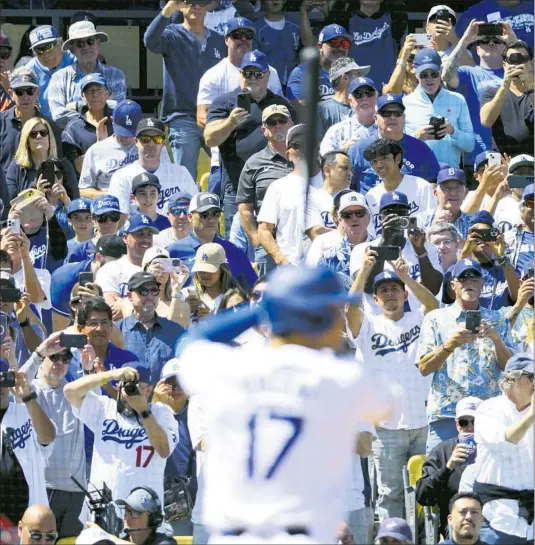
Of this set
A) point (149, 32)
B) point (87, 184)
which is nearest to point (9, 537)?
point (87, 184)

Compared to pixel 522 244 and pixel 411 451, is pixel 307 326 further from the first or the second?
pixel 522 244

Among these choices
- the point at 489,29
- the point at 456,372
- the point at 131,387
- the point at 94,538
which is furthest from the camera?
the point at 489,29

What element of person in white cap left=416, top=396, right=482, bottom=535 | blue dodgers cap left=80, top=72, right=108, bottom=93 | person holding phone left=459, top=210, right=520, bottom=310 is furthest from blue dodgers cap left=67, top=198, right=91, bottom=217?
person in white cap left=416, top=396, right=482, bottom=535

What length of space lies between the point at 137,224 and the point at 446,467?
2.59m

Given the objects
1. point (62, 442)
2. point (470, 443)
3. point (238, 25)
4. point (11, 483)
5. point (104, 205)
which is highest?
point (238, 25)

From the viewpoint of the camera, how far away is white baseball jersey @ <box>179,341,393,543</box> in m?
4.58

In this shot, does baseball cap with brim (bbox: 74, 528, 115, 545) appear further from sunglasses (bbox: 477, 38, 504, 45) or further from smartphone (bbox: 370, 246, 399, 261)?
sunglasses (bbox: 477, 38, 504, 45)

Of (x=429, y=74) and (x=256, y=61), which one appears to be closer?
(x=256, y=61)

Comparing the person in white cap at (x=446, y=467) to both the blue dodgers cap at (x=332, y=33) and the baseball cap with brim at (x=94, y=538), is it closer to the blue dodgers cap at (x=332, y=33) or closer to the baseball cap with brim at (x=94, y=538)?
the baseball cap with brim at (x=94, y=538)

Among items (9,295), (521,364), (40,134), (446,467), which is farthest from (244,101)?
(446,467)

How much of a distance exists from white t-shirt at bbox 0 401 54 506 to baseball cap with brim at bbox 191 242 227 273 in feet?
4.53

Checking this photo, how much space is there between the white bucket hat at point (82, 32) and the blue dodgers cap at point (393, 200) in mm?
3288

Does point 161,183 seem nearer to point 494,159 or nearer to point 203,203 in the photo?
point 203,203

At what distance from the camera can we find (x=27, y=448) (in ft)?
28.7
